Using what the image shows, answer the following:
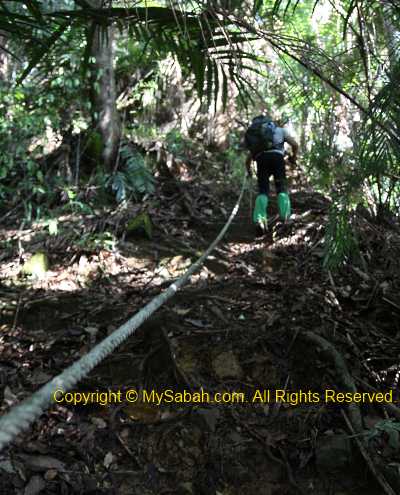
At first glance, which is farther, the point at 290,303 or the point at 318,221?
the point at 318,221

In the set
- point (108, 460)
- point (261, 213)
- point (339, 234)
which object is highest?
point (339, 234)

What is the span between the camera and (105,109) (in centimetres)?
521

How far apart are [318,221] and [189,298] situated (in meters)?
1.84

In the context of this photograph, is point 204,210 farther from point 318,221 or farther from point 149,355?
point 149,355

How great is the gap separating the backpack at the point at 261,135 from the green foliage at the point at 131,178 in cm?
154

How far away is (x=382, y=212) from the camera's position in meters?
3.36

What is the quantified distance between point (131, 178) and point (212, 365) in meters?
3.45

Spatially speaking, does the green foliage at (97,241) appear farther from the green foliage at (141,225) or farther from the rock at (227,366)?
the rock at (227,366)

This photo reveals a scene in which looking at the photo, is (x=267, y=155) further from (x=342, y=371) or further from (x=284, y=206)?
(x=342, y=371)

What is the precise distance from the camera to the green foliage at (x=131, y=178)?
5.00m

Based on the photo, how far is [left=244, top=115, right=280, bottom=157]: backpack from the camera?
4199 mm

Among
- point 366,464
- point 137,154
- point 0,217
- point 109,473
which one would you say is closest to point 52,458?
point 109,473

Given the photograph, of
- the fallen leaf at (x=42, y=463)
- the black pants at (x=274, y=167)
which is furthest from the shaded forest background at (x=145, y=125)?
the fallen leaf at (x=42, y=463)

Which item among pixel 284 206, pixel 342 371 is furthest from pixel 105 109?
pixel 342 371
